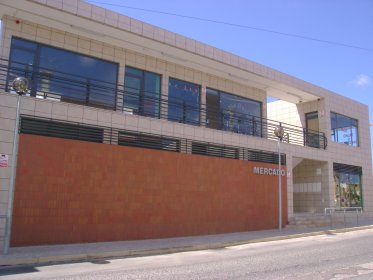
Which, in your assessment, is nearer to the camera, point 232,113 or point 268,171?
point 268,171

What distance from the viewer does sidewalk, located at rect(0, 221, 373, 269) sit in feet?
36.5

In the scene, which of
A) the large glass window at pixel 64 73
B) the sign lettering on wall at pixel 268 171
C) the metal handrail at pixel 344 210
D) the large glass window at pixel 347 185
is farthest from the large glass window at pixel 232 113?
the large glass window at pixel 347 185

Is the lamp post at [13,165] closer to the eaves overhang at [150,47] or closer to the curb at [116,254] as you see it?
the curb at [116,254]

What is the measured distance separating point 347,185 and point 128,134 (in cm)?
1568

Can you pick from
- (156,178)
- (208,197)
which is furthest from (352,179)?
(156,178)

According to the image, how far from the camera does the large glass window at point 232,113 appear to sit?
67.8 feet

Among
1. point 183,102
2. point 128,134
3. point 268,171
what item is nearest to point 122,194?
point 128,134

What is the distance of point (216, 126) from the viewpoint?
20750 mm

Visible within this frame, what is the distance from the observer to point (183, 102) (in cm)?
1941

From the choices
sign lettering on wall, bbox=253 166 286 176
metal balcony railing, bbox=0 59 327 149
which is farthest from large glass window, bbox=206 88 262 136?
sign lettering on wall, bbox=253 166 286 176

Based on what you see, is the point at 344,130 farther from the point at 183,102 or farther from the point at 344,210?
the point at 183,102

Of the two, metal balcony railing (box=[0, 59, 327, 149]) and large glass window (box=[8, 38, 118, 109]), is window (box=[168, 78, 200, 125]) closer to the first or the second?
metal balcony railing (box=[0, 59, 327, 149])

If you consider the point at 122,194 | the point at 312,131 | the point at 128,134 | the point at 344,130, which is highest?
the point at 344,130

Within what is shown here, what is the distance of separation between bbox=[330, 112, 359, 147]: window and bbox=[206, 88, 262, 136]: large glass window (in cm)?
567
